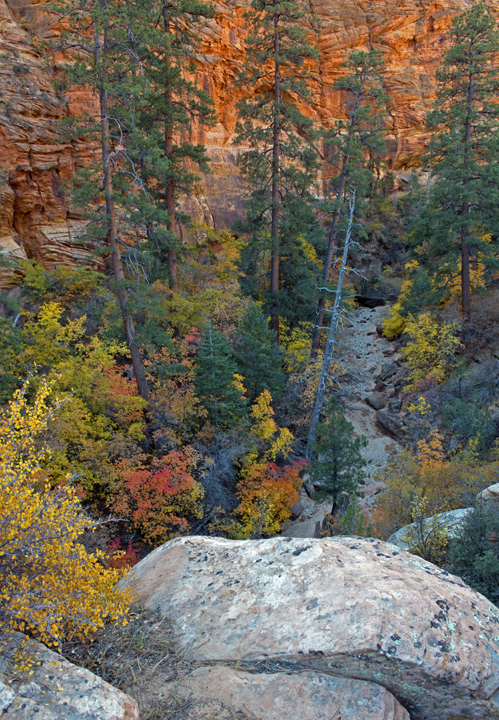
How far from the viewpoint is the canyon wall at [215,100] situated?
16.9 metres

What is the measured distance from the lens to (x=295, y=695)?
331 centimetres

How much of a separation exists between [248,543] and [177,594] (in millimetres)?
1025

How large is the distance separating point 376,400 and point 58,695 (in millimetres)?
17336

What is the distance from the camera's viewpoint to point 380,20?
30328mm

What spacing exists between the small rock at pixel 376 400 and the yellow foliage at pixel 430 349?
1.45m

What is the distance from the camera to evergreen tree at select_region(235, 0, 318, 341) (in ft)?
53.1

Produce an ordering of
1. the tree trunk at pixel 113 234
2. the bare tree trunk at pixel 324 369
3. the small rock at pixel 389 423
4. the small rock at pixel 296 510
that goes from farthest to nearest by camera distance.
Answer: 1. the small rock at pixel 389 423
2. the bare tree trunk at pixel 324 369
3. the small rock at pixel 296 510
4. the tree trunk at pixel 113 234

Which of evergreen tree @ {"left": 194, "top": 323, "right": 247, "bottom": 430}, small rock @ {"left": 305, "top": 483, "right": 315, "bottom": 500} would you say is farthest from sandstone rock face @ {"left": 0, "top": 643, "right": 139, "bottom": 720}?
small rock @ {"left": 305, "top": 483, "right": 315, "bottom": 500}

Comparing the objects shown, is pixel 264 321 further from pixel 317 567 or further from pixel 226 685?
pixel 226 685

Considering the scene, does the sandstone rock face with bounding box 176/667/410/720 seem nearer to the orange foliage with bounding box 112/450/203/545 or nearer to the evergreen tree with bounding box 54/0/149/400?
the orange foliage with bounding box 112/450/203/545

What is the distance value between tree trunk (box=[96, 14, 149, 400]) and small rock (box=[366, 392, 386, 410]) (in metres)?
11.0

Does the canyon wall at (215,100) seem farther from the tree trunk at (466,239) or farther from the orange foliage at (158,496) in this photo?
the tree trunk at (466,239)

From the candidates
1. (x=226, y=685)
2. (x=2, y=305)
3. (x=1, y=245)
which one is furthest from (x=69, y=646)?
(x=1, y=245)

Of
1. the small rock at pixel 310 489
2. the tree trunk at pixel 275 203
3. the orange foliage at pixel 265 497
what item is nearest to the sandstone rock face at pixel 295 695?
the orange foliage at pixel 265 497
